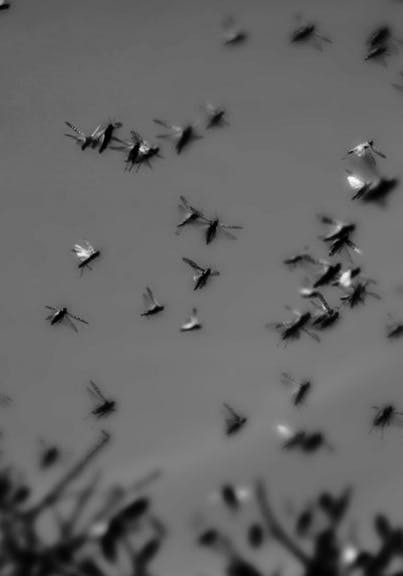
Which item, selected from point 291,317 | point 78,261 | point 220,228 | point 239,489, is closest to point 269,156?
point 220,228

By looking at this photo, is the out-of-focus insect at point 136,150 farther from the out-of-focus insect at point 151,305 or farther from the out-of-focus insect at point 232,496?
the out-of-focus insect at point 232,496

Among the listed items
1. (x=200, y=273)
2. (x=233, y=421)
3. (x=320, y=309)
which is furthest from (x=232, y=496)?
(x=200, y=273)

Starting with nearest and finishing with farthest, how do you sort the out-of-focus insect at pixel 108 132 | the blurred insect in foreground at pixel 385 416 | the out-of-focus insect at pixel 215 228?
1. the out-of-focus insect at pixel 108 132
2. the out-of-focus insect at pixel 215 228
3. the blurred insect in foreground at pixel 385 416

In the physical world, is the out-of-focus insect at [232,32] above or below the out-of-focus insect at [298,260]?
above

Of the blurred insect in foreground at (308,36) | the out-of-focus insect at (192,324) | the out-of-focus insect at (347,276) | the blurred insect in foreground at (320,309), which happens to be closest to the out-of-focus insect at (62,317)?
the out-of-focus insect at (192,324)

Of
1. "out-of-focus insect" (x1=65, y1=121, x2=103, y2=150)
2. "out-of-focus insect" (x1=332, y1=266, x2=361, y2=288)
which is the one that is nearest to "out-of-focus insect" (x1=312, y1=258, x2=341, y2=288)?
"out-of-focus insect" (x1=332, y1=266, x2=361, y2=288)

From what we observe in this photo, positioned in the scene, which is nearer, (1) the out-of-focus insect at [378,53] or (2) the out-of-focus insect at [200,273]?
(1) the out-of-focus insect at [378,53]
